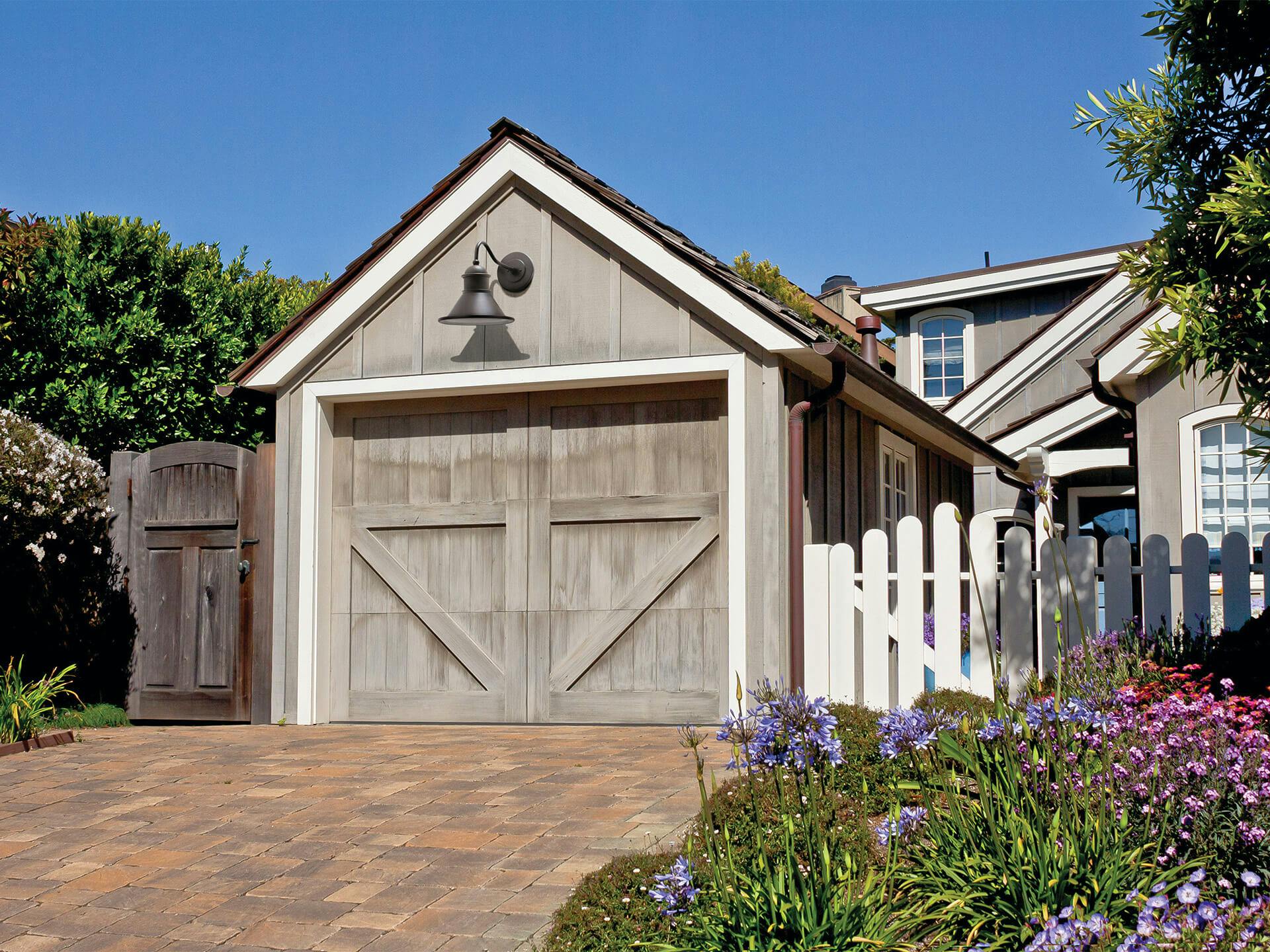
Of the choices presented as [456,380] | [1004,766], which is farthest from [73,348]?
[1004,766]

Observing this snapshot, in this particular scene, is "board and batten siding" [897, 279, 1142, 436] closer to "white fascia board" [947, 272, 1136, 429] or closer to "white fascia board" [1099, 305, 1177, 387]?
"white fascia board" [947, 272, 1136, 429]

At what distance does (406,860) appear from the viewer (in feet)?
16.7

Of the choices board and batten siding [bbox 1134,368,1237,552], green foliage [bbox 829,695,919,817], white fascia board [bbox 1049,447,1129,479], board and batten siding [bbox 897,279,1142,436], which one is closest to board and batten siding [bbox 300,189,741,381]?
green foliage [bbox 829,695,919,817]

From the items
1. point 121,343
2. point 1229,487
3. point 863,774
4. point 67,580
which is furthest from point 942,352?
point 863,774

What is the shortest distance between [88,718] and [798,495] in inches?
225

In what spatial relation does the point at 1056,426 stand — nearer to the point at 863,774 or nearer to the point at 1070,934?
the point at 863,774

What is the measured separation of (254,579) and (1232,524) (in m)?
8.63

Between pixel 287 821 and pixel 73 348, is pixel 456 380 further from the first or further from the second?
pixel 73 348

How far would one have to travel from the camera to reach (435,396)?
9727 millimetres

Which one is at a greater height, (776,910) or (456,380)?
(456,380)

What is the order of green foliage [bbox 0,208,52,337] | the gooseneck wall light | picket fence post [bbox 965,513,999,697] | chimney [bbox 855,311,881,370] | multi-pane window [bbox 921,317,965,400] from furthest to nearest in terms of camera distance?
multi-pane window [bbox 921,317,965,400], chimney [bbox 855,311,881,370], green foliage [bbox 0,208,52,337], the gooseneck wall light, picket fence post [bbox 965,513,999,697]

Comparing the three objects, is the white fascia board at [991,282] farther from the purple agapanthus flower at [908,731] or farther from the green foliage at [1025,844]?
the purple agapanthus flower at [908,731]

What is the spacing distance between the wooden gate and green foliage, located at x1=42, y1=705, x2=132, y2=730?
0.15 meters

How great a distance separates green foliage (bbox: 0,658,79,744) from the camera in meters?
8.11
